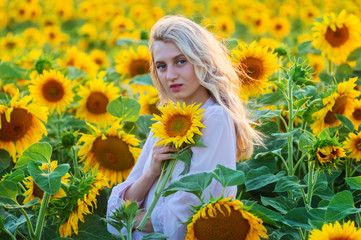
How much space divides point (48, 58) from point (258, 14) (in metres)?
2.91

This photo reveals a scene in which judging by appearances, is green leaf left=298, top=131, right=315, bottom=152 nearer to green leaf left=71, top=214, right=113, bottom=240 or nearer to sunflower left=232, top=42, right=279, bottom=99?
sunflower left=232, top=42, right=279, bottom=99

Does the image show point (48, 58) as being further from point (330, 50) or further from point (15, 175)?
point (330, 50)

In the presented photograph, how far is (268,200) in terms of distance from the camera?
1.69 metres

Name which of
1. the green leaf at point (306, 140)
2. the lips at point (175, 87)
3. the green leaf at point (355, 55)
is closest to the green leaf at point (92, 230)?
the lips at point (175, 87)

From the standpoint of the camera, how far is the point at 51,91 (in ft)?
8.29

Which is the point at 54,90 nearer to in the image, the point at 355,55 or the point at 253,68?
the point at 253,68

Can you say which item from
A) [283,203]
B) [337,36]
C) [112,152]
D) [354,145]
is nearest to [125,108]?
[112,152]

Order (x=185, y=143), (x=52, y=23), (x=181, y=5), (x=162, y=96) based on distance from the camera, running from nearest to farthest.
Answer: (x=185, y=143) → (x=162, y=96) → (x=52, y=23) → (x=181, y=5)

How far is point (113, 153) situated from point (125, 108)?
8.4 inches

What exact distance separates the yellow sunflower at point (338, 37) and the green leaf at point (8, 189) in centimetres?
153

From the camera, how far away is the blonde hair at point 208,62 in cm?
170

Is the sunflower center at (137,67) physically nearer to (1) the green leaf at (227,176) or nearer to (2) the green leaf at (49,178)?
(2) the green leaf at (49,178)

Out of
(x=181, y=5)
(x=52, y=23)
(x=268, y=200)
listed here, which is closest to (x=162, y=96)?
(x=268, y=200)

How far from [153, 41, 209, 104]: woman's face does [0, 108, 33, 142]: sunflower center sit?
1.94 ft
